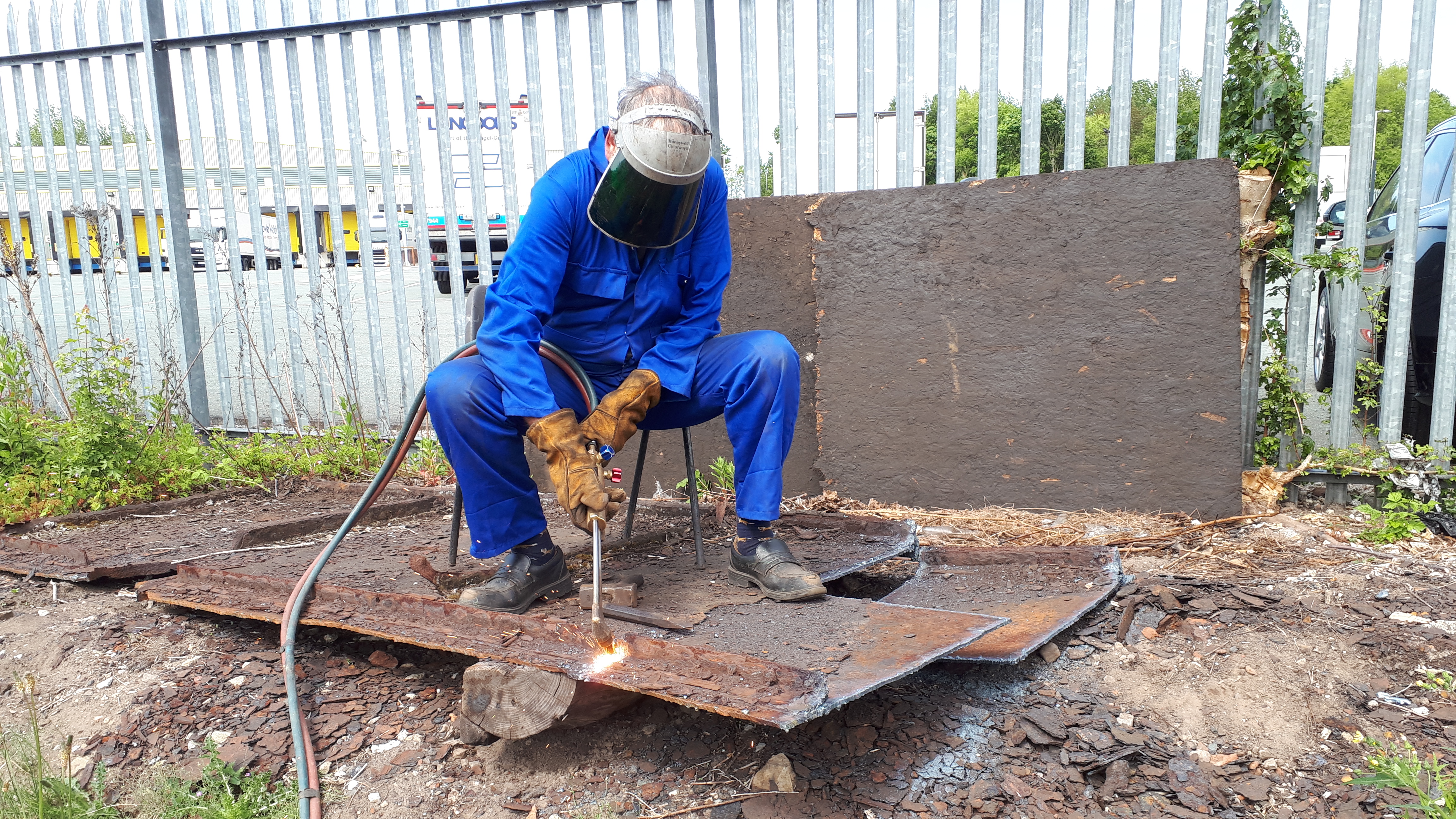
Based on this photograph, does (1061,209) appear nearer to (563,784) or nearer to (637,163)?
(637,163)

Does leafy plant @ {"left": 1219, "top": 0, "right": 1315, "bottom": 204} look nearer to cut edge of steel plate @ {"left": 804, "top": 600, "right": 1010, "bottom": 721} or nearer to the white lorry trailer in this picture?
cut edge of steel plate @ {"left": 804, "top": 600, "right": 1010, "bottom": 721}

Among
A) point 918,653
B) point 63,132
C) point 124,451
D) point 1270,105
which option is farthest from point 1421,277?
point 63,132

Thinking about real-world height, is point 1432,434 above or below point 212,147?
below

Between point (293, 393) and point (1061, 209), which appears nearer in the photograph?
point (1061, 209)

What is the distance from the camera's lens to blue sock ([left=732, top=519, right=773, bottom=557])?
274cm

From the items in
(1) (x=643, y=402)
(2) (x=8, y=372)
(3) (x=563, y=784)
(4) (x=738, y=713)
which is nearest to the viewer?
(4) (x=738, y=713)

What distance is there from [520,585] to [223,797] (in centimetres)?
86

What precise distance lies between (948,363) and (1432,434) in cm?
185

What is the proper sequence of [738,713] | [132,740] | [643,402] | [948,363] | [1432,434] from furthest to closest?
1. [948,363]
2. [1432,434]
3. [643,402]
4. [132,740]
5. [738,713]

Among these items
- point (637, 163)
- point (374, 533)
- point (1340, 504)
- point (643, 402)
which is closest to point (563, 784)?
point (643, 402)

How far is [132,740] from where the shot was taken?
7.66ft

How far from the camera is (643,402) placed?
105 inches

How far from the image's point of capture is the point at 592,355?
2.89 meters

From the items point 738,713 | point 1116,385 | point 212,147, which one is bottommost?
point 738,713
